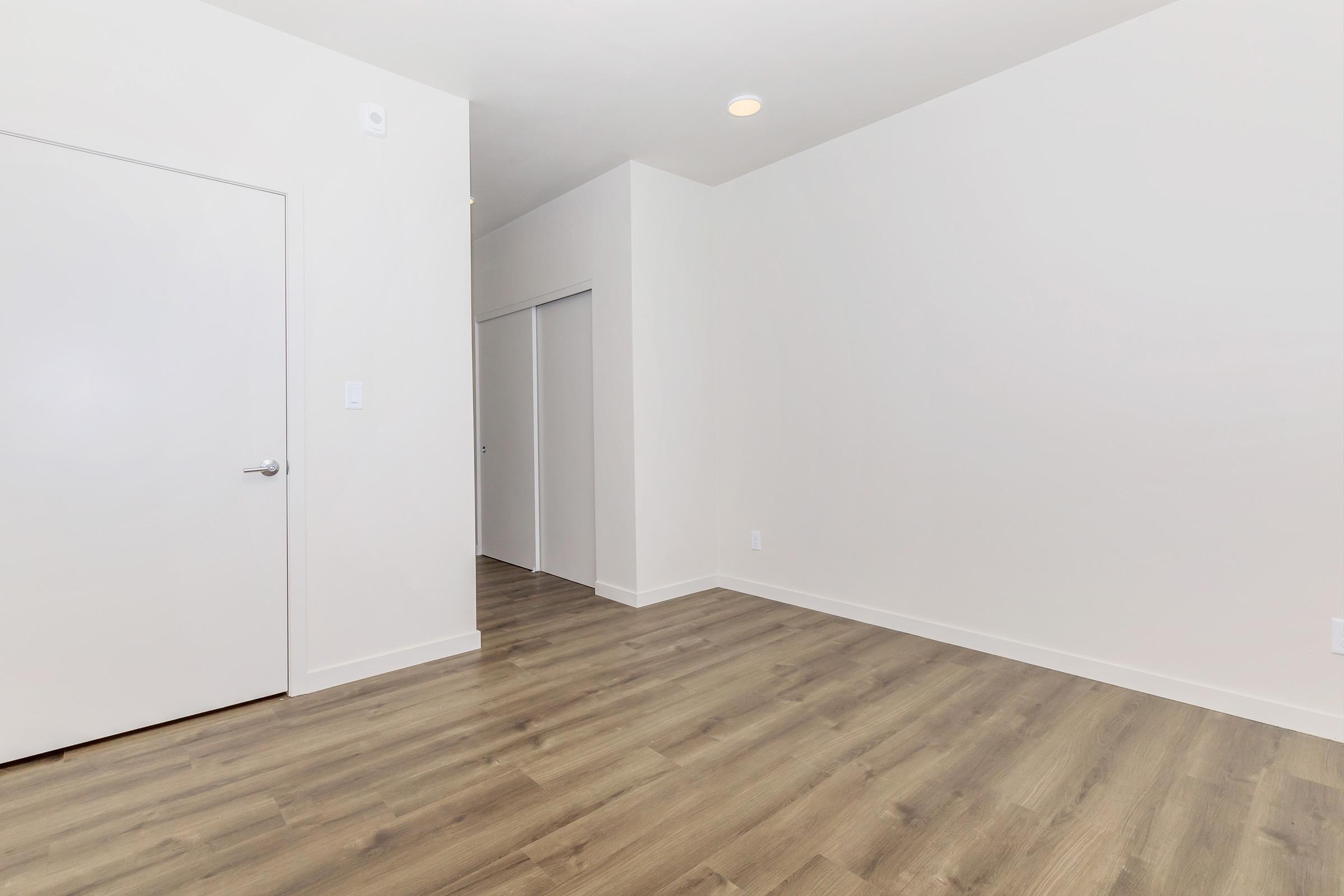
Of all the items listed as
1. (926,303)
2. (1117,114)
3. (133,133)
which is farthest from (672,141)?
(133,133)

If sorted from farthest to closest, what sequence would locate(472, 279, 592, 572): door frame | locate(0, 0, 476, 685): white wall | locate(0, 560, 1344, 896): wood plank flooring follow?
1. locate(472, 279, 592, 572): door frame
2. locate(0, 0, 476, 685): white wall
3. locate(0, 560, 1344, 896): wood plank flooring

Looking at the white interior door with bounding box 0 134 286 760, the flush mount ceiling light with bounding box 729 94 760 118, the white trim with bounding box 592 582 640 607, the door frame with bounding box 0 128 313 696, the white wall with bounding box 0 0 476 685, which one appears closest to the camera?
the white interior door with bounding box 0 134 286 760

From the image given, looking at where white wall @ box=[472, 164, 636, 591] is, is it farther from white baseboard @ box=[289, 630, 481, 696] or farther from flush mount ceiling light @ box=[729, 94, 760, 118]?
white baseboard @ box=[289, 630, 481, 696]

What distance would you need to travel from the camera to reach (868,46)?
275 centimetres

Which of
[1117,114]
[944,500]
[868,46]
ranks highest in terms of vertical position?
[868,46]

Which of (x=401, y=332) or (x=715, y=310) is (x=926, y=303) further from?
(x=401, y=332)

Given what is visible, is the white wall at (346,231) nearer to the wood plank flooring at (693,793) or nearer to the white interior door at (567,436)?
the wood plank flooring at (693,793)

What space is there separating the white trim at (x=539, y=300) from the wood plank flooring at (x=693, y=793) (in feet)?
8.07

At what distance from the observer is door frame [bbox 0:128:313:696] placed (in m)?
2.62

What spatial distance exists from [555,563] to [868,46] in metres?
3.61

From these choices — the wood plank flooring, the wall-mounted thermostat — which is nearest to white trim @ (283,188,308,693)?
the wood plank flooring

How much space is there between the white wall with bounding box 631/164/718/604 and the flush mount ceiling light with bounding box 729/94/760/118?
0.82 metres

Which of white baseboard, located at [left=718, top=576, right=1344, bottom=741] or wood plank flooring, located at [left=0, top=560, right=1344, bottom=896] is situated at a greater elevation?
white baseboard, located at [left=718, top=576, right=1344, bottom=741]

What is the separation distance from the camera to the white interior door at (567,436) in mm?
4391
